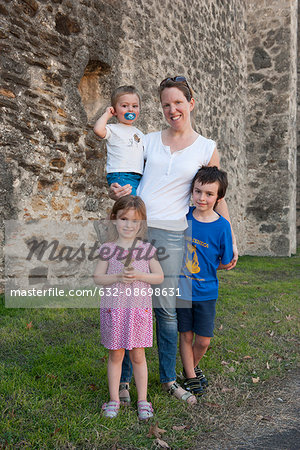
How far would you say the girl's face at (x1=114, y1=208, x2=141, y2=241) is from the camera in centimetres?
244

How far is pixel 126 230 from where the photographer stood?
8.04ft

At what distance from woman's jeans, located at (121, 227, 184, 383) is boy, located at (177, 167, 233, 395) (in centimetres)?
10

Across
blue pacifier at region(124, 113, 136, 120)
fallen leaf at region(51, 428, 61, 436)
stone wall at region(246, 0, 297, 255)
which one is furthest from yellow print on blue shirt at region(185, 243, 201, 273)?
stone wall at region(246, 0, 297, 255)

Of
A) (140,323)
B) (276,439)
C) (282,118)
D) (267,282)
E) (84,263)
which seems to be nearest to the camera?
(276,439)

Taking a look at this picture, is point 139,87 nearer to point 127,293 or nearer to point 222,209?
point 222,209

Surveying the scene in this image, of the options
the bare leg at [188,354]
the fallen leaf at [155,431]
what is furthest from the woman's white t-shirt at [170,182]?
the fallen leaf at [155,431]

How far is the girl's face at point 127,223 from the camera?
244 centimetres

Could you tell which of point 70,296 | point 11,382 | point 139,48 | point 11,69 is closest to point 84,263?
point 70,296

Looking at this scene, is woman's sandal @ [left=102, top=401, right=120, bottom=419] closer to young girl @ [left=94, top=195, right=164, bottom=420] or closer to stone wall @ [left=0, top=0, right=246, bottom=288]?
young girl @ [left=94, top=195, right=164, bottom=420]

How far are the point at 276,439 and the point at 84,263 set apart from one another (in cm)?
338

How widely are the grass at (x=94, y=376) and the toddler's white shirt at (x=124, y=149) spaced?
136 centimetres

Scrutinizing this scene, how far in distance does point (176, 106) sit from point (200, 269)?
1010 mm

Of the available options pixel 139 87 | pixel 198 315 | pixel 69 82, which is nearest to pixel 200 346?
pixel 198 315

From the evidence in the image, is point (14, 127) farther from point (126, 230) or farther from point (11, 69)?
point (126, 230)
